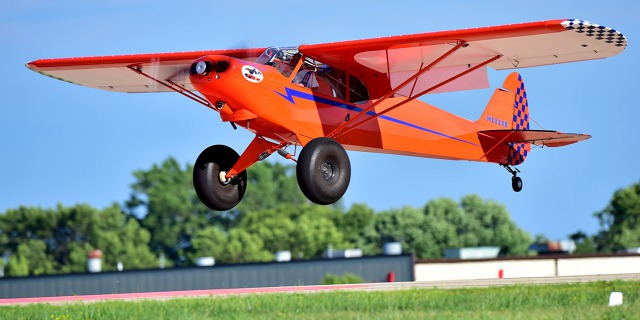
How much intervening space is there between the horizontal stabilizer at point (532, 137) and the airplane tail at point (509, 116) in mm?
208

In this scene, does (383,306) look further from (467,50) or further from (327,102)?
(467,50)

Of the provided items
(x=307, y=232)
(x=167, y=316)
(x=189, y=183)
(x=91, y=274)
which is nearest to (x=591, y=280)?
(x=167, y=316)

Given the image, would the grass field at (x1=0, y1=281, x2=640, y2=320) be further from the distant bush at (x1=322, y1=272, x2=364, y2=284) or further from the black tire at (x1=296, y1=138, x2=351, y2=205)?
the distant bush at (x1=322, y1=272, x2=364, y2=284)

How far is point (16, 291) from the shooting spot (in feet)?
160

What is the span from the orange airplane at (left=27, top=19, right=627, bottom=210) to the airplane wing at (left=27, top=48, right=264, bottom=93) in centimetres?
2

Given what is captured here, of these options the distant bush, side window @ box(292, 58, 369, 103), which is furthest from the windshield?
the distant bush

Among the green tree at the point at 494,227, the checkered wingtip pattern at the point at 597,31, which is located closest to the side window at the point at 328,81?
the checkered wingtip pattern at the point at 597,31

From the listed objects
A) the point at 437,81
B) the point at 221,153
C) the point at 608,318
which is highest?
the point at 437,81

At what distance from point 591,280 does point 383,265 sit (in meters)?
21.6

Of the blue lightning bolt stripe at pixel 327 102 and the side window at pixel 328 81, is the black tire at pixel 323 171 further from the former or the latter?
the side window at pixel 328 81

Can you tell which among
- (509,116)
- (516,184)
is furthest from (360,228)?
(516,184)

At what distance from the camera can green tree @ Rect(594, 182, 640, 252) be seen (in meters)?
88.4

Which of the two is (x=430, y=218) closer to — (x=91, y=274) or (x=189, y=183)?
(x=189, y=183)

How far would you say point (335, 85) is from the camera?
69.2 ft
